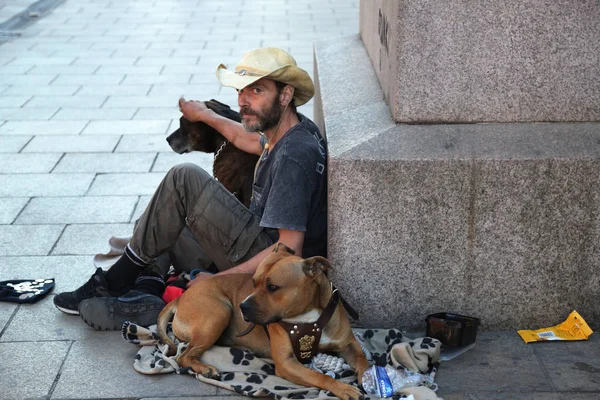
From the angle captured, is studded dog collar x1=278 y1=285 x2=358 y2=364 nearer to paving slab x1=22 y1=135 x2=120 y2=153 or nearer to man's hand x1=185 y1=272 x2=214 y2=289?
man's hand x1=185 y1=272 x2=214 y2=289

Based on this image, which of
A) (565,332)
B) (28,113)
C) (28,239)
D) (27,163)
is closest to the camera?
(565,332)

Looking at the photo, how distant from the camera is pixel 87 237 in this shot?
5.86 metres

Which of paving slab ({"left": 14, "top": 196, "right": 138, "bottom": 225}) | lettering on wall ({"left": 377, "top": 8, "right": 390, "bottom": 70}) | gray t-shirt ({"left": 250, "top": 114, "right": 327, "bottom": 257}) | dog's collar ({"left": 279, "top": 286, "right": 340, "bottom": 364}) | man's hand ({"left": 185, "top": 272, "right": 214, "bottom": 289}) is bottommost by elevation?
paving slab ({"left": 14, "top": 196, "right": 138, "bottom": 225})

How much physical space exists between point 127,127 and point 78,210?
93.0 inches

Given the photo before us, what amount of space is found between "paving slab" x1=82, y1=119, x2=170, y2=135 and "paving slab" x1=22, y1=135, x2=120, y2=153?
6.9 inches

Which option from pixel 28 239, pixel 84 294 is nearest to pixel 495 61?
pixel 84 294

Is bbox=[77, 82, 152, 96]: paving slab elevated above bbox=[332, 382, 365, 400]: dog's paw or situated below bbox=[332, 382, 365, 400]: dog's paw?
below

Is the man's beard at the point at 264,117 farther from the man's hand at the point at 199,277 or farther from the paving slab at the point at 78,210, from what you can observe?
the paving slab at the point at 78,210

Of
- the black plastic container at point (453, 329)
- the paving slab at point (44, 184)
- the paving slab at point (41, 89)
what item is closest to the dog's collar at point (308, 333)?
the black plastic container at point (453, 329)

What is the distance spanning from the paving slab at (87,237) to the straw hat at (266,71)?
6.20 ft

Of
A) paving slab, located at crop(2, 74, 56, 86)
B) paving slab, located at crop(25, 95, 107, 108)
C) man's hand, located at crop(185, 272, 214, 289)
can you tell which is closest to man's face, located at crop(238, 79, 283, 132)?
man's hand, located at crop(185, 272, 214, 289)

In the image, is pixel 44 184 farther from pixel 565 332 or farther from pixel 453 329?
pixel 565 332

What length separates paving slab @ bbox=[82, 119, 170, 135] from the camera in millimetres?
8406

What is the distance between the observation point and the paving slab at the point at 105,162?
7.30m
